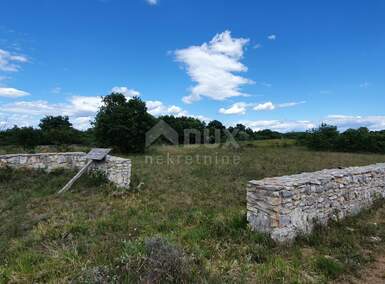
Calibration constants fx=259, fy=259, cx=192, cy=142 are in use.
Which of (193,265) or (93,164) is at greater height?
(93,164)

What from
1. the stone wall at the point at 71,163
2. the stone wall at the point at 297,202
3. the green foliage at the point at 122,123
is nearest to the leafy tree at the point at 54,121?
the green foliage at the point at 122,123

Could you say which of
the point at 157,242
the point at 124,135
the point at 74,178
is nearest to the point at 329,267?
the point at 157,242

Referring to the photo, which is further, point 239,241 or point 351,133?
point 351,133

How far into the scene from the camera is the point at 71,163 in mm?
9359

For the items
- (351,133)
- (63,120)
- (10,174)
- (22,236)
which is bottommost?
(22,236)

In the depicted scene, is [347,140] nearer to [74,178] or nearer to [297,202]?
[297,202]

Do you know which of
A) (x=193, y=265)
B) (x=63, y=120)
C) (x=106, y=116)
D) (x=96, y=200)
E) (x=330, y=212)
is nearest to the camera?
(x=193, y=265)

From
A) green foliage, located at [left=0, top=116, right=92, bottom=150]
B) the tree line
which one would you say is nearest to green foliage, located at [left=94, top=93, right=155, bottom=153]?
the tree line

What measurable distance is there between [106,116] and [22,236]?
53.0 ft

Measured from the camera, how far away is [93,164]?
885cm

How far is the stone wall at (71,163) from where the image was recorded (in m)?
8.08

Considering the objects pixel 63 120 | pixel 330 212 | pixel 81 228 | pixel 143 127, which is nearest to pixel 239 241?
pixel 330 212

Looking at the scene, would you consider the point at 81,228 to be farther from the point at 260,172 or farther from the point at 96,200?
the point at 260,172

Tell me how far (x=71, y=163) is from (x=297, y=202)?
7947 mm
